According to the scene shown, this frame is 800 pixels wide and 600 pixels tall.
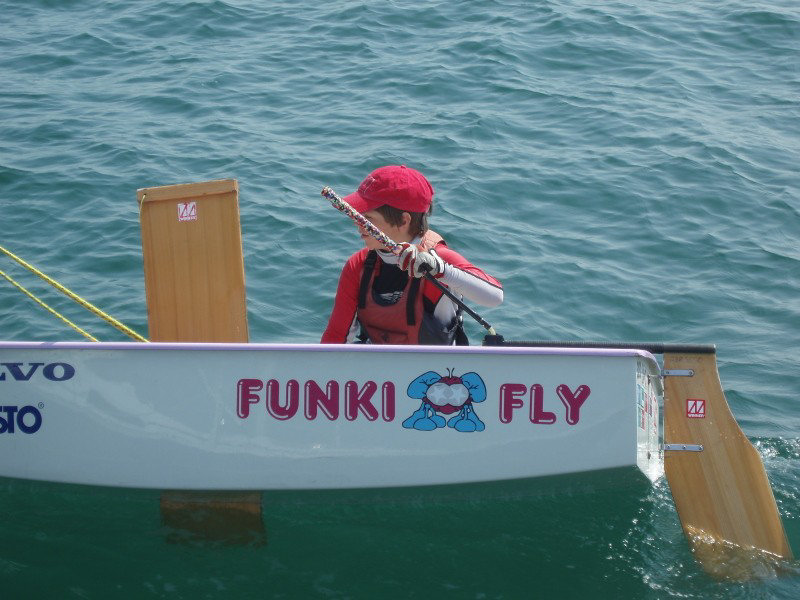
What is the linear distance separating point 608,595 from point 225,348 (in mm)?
1643

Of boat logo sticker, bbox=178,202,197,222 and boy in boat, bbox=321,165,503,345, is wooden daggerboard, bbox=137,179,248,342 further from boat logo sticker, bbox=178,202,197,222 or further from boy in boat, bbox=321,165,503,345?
boy in boat, bbox=321,165,503,345

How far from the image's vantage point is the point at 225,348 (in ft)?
12.6

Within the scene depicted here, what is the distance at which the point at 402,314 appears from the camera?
13.5 ft

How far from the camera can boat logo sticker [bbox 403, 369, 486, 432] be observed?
3814 millimetres

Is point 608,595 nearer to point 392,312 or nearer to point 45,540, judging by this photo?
point 392,312

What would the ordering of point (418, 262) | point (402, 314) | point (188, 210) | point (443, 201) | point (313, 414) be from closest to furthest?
point (418, 262), point (313, 414), point (402, 314), point (188, 210), point (443, 201)

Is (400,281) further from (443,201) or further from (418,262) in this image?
(443,201)

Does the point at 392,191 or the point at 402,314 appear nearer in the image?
the point at 392,191

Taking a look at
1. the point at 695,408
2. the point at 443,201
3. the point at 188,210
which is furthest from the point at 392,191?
the point at 443,201

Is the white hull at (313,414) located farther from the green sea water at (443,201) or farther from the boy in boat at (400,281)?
the boy in boat at (400,281)

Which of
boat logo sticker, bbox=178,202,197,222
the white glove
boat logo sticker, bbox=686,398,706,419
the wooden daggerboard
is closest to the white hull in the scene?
boat logo sticker, bbox=686,398,706,419

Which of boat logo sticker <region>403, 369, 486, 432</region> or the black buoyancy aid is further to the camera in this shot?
the black buoyancy aid

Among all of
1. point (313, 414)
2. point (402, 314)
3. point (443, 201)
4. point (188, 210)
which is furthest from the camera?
point (443, 201)

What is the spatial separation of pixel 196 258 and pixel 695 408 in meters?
2.03
